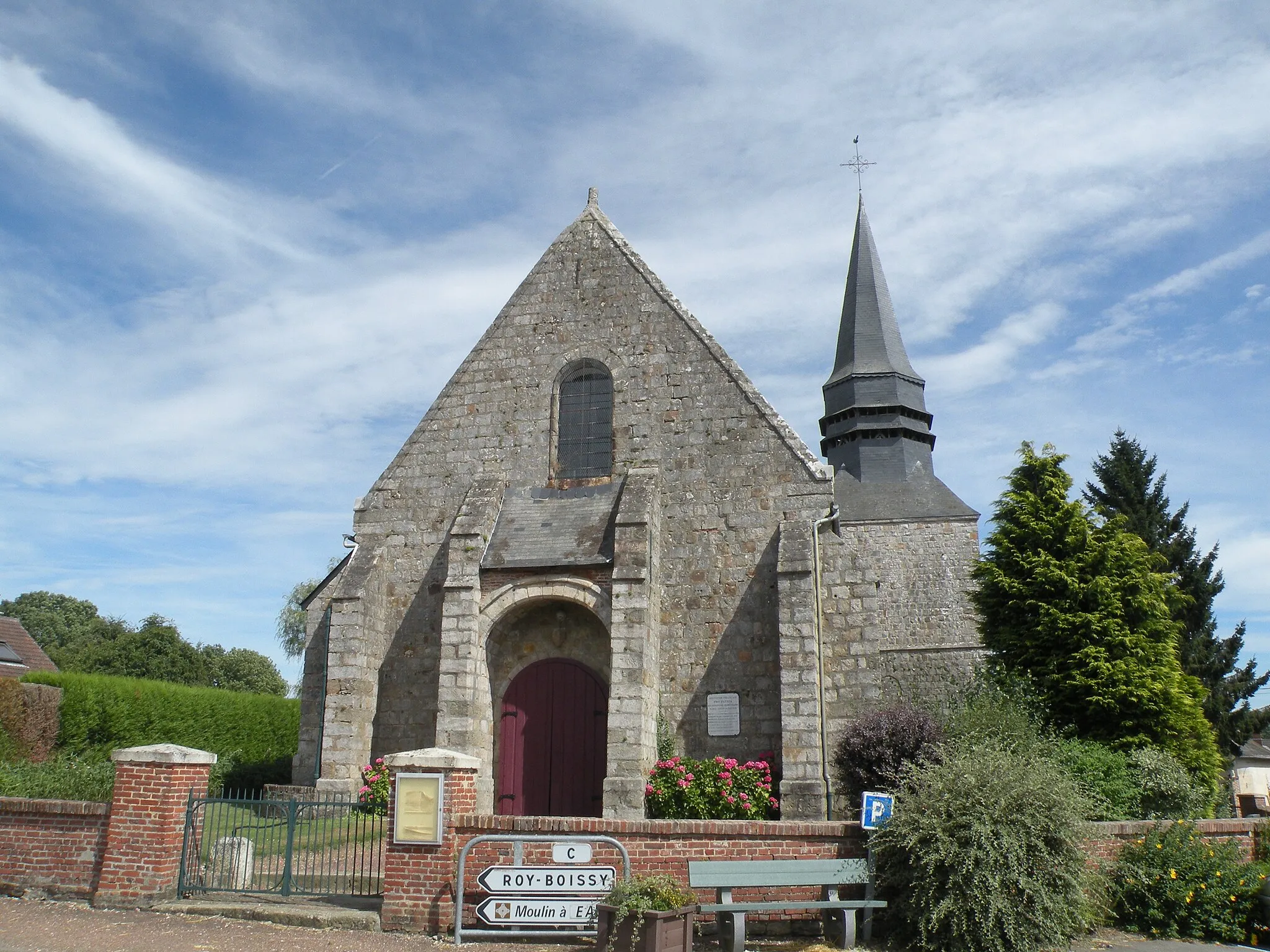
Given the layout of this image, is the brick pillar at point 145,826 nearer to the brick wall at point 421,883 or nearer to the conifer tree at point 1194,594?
the brick wall at point 421,883

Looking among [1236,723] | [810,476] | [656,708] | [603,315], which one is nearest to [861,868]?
[656,708]

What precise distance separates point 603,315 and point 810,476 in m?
4.17

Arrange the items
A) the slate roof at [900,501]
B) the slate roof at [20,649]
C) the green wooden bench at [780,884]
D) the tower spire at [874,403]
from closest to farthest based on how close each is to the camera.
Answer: the green wooden bench at [780,884], the slate roof at [20,649], the slate roof at [900,501], the tower spire at [874,403]

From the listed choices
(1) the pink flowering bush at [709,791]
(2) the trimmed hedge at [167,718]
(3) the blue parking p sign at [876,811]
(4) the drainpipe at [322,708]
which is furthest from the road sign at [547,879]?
(2) the trimmed hedge at [167,718]

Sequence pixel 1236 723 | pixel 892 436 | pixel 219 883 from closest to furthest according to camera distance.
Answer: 1. pixel 219 883
2. pixel 1236 723
3. pixel 892 436

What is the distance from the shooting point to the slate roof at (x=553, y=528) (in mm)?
13047

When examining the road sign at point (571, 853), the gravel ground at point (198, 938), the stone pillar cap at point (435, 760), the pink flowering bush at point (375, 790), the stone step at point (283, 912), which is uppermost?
the stone pillar cap at point (435, 760)

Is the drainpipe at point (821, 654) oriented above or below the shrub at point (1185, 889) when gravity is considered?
above

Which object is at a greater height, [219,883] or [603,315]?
[603,315]

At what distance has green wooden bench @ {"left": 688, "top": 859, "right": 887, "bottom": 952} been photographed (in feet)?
25.0

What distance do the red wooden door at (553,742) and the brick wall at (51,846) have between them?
216 inches

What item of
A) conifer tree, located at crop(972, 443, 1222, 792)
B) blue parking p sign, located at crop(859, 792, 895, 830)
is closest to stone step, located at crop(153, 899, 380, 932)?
blue parking p sign, located at crop(859, 792, 895, 830)

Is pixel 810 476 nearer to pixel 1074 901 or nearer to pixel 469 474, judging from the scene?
pixel 469 474

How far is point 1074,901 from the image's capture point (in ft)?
25.1
